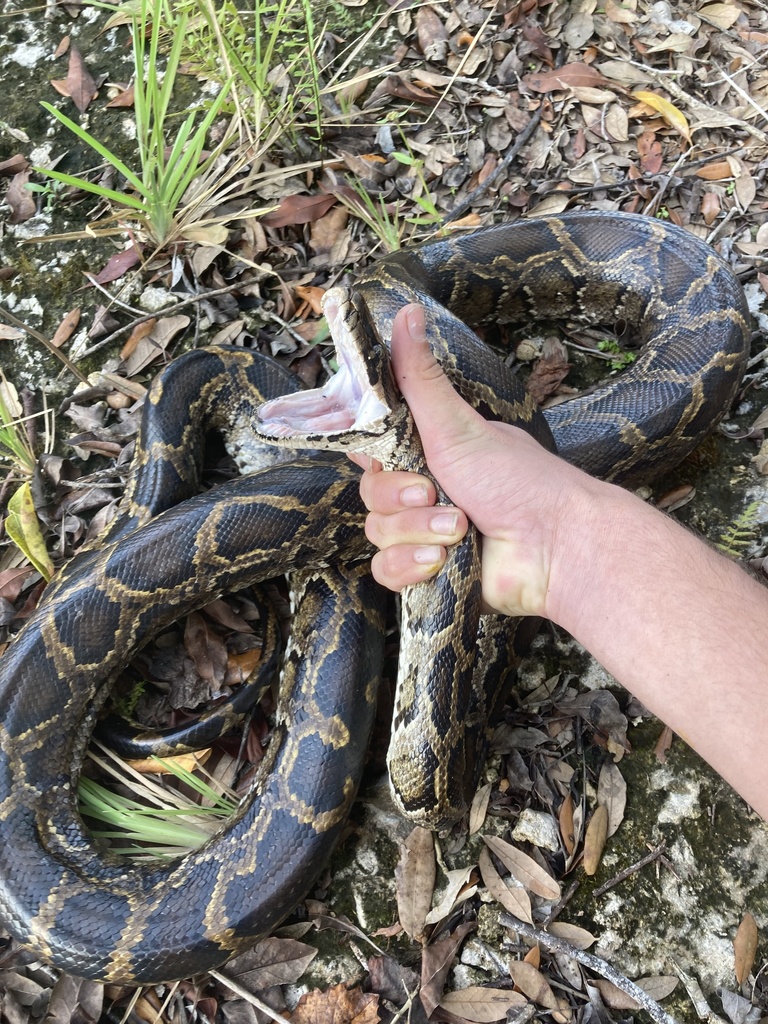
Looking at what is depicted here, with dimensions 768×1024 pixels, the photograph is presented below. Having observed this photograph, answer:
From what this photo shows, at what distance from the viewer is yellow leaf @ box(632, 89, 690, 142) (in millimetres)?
5520

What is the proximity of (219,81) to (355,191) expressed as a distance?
1.31 meters

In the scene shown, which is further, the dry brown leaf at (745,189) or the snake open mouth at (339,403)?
the dry brown leaf at (745,189)

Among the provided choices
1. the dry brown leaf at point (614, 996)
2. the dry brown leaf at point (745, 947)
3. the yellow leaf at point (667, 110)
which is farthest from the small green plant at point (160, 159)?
the dry brown leaf at point (745, 947)

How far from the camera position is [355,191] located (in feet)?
17.9

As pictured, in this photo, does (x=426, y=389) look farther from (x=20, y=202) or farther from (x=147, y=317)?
(x=20, y=202)

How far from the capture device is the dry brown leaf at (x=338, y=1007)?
3346 mm

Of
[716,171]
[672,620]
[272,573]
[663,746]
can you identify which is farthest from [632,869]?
[716,171]

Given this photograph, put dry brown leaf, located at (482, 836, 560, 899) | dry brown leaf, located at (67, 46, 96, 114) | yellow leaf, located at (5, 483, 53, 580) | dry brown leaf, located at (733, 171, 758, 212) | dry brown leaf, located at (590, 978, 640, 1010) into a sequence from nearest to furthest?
dry brown leaf, located at (590, 978, 640, 1010), dry brown leaf, located at (482, 836, 560, 899), yellow leaf, located at (5, 483, 53, 580), dry brown leaf, located at (733, 171, 758, 212), dry brown leaf, located at (67, 46, 96, 114)

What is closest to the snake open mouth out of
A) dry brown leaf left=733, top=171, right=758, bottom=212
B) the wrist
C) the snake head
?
the snake head

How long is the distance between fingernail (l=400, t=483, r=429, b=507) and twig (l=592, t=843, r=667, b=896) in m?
2.03

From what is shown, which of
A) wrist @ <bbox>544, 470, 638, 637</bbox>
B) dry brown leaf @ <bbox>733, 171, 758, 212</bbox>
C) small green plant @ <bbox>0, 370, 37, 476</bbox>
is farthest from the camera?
dry brown leaf @ <bbox>733, 171, 758, 212</bbox>

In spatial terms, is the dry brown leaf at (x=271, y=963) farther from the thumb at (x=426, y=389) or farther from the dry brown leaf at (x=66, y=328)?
the dry brown leaf at (x=66, y=328)

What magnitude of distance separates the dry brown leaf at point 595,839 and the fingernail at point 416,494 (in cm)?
180

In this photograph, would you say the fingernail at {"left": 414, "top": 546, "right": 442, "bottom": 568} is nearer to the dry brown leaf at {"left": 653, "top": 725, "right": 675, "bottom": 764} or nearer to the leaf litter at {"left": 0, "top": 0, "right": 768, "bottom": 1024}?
the leaf litter at {"left": 0, "top": 0, "right": 768, "bottom": 1024}
